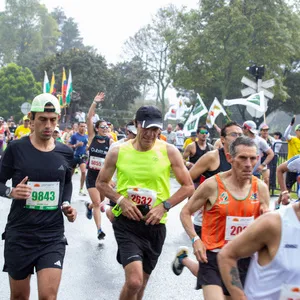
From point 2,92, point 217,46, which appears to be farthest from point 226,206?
point 2,92

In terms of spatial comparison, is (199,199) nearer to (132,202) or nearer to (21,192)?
(132,202)

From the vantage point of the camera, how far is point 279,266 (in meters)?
2.86

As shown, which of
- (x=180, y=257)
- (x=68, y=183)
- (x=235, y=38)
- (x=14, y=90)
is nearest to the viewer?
(x=68, y=183)

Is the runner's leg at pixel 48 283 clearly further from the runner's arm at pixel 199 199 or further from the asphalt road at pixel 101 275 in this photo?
the asphalt road at pixel 101 275

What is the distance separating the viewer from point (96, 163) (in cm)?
1069

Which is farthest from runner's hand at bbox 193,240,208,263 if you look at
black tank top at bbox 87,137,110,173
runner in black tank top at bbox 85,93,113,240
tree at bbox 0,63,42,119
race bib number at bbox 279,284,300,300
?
tree at bbox 0,63,42,119

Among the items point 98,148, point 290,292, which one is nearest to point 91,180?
point 98,148

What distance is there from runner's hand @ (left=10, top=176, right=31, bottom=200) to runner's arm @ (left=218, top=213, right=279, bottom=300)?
189cm

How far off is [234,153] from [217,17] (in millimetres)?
36017

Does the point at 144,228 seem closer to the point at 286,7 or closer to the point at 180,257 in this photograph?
the point at 180,257

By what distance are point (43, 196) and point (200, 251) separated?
1288 millimetres

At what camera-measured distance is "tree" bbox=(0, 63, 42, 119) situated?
67000 mm

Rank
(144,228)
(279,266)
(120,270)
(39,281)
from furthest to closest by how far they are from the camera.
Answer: (120,270), (144,228), (39,281), (279,266)

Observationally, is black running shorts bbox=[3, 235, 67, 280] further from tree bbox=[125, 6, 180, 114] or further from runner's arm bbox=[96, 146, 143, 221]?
tree bbox=[125, 6, 180, 114]
